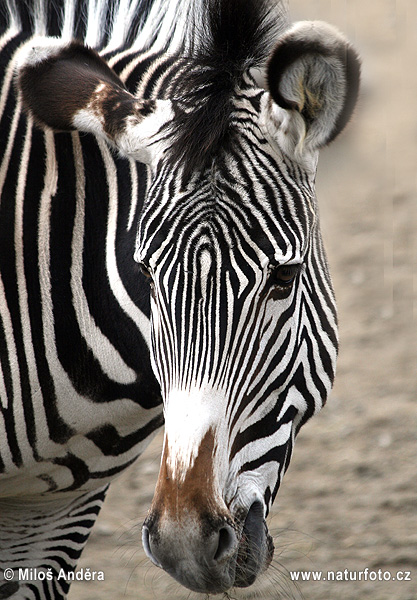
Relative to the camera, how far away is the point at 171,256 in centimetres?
240

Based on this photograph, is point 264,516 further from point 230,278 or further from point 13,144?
point 13,144

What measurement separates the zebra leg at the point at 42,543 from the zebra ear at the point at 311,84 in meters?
2.19

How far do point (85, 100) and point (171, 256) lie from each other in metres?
0.77

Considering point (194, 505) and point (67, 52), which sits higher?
point (67, 52)

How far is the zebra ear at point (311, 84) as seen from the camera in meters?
2.36

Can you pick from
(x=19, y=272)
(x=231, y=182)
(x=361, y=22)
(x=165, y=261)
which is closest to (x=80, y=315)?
(x=19, y=272)

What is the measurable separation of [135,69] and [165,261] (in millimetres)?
1083

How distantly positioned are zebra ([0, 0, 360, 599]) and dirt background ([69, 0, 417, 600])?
38cm

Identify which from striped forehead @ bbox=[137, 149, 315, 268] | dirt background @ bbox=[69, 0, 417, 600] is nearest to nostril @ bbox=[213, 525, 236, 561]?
dirt background @ bbox=[69, 0, 417, 600]

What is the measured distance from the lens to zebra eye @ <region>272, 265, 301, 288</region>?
240cm

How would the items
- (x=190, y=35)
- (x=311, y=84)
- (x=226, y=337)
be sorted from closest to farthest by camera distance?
(x=226, y=337) → (x=311, y=84) → (x=190, y=35)

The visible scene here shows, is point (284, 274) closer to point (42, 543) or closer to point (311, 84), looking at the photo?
point (311, 84)

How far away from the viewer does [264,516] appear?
244cm

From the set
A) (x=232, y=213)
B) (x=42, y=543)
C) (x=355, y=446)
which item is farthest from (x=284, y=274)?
(x=355, y=446)
